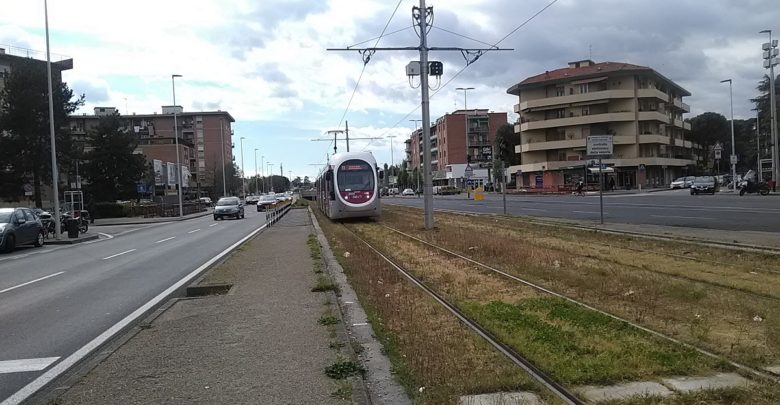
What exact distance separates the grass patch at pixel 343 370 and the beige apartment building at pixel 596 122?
73.4m

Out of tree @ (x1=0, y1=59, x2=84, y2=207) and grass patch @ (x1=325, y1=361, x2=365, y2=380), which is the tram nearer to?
grass patch @ (x1=325, y1=361, x2=365, y2=380)

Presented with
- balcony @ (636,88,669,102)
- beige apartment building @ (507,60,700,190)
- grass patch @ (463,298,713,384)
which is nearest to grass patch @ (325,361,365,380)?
grass patch @ (463,298,713,384)

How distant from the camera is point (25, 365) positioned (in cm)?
627

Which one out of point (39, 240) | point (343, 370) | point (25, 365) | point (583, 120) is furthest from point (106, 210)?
point (583, 120)

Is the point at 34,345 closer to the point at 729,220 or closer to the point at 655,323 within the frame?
the point at 655,323

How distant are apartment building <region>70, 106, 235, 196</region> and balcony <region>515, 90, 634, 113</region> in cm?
5200

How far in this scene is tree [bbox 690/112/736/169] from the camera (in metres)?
118

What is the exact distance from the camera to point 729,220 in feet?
68.7

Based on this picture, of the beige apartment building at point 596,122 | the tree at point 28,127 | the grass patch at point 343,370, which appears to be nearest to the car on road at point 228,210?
the tree at point 28,127

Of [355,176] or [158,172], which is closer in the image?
[355,176]

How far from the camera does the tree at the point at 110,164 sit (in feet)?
210

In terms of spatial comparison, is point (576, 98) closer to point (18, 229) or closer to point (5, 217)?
point (18, 229)

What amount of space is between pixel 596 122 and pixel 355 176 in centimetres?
5995

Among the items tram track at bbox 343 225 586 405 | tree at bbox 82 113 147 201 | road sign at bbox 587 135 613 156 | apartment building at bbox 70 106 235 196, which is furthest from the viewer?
apartment building at bbox 70 106 235 196
